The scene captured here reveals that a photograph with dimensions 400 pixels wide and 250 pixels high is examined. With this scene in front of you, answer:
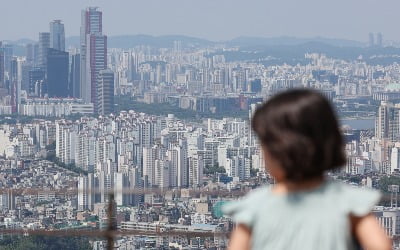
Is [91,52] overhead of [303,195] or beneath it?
beneath

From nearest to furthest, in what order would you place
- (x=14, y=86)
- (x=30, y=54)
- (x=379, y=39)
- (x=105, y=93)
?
(x=105, y=93) < (x=14, y=86) < (x=30, y=54) < (x=379, y=39)

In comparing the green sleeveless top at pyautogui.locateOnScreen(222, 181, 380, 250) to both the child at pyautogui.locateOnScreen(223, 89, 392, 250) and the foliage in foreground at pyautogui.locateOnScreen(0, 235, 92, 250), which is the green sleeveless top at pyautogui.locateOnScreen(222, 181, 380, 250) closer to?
the child at pyautogui.locateOnScreen(223, 89, 392, 250)

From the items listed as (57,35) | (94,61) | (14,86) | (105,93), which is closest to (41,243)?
(105,93)

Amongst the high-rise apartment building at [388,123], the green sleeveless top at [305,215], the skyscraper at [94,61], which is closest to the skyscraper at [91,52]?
the skyscraper at [94,61]

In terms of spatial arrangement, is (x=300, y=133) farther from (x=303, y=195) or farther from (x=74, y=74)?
(x=74, y=74)

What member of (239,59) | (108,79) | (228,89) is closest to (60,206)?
(108,79)
